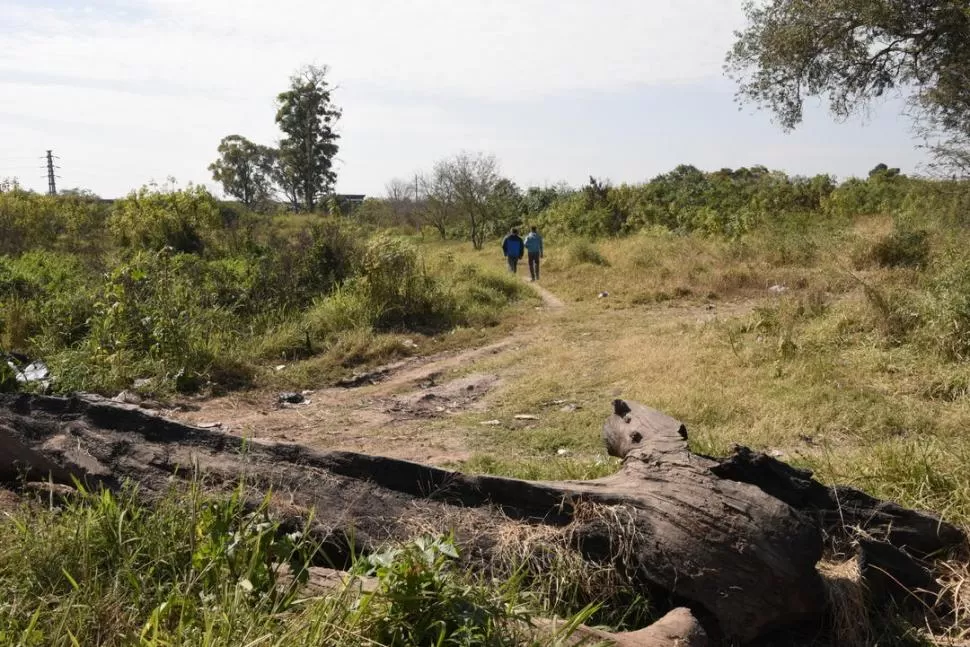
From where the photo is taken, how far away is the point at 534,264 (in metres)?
16.3

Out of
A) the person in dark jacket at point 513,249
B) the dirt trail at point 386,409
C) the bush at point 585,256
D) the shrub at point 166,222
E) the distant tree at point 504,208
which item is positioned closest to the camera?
the dirt trail at point 386,409

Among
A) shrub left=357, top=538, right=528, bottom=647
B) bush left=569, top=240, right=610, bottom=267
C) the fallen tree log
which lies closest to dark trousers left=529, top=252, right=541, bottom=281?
bush left=569, top=240, right=610, bottom=267

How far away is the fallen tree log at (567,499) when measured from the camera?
114 inches

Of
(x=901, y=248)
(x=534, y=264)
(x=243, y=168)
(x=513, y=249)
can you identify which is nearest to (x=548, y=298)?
(x=534, y=264)

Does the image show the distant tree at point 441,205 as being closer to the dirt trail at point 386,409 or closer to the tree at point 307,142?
the tree at point 307,142

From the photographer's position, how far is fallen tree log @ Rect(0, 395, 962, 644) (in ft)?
9.51

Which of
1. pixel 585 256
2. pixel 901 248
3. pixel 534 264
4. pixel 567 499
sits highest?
pixel 901 248

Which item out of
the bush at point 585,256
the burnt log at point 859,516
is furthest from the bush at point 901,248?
the burnt log at point 859,516

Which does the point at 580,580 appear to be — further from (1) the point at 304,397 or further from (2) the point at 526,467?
(1) the point at 304,397

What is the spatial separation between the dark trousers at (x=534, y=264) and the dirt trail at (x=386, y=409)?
258 inches

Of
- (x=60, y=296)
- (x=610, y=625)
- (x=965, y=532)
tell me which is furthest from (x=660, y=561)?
(x=60, y=296)

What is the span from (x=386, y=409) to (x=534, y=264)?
31.0ft

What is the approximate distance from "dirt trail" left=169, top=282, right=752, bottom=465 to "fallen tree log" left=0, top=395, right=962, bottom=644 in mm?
1907

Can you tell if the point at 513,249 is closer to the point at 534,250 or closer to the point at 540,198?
the point at 534,250
